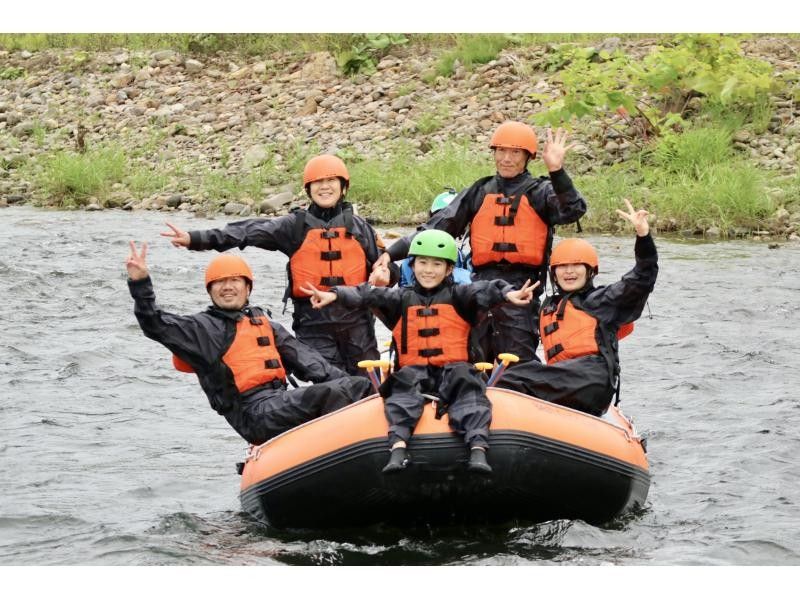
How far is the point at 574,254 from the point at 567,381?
62 centimetres

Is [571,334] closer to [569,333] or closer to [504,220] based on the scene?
[569,333]

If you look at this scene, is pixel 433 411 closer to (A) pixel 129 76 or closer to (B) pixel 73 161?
(B) pixel 73 161

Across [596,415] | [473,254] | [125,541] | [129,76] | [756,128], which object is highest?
[129,76]

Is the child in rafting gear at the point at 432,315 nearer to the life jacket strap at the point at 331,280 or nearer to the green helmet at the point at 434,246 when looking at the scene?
the green helmet at the point at 434,246

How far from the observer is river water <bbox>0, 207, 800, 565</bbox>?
19.5 feet

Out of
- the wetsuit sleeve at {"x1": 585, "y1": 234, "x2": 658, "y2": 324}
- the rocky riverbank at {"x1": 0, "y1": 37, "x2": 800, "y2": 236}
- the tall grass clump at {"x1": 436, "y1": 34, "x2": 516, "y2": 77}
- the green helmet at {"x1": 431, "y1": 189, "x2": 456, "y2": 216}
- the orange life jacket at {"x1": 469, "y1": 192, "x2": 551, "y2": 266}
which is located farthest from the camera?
the tall grass clump at {"x1": 436, "y1": 34, "x2": 516, "y2": 77}

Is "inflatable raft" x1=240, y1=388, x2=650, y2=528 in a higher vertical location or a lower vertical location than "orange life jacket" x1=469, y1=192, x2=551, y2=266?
lower

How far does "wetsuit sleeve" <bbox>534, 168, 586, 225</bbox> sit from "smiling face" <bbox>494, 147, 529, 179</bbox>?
0.59 feet

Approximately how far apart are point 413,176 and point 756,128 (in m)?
3.71

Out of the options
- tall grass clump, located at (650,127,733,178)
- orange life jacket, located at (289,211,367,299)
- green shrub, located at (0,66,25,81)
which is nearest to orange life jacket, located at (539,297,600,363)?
orange life jacket, located at (289,211,367,299)

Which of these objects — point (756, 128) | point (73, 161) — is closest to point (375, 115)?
point (73, 161)

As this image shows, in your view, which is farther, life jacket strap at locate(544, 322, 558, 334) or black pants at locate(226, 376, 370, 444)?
life jacket strap at locate(544, 322, 558, 334)

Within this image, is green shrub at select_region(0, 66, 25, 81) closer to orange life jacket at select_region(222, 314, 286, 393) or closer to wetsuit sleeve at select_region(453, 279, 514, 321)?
orange life jacket at select_region(222, 314, 286, 393)

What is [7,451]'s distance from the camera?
25.7ft
